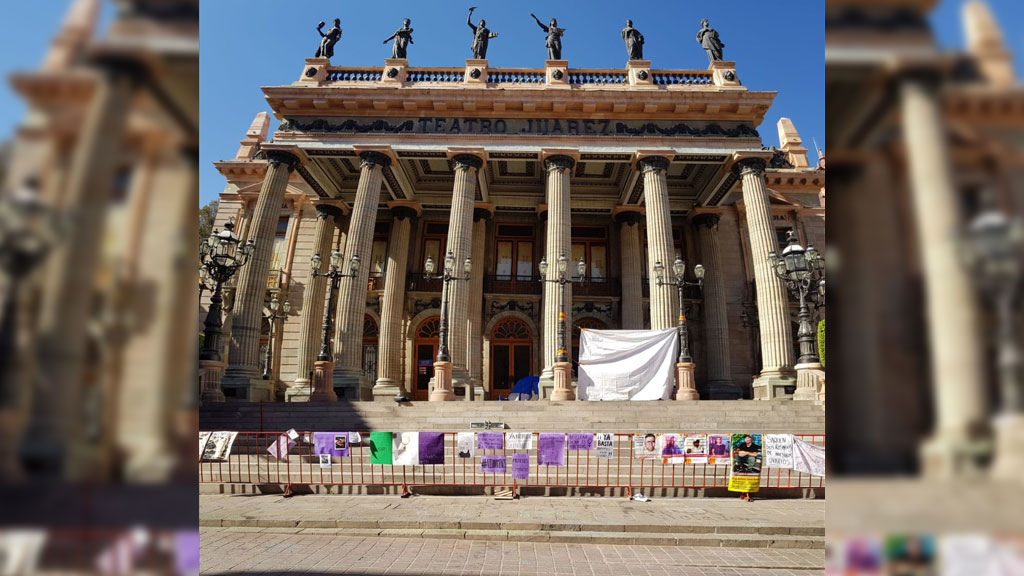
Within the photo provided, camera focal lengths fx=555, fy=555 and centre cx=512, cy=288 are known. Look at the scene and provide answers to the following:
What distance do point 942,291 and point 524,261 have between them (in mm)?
23884

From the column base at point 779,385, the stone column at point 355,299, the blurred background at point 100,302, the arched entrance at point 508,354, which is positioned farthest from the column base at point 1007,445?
the arched entrance at point 508,354

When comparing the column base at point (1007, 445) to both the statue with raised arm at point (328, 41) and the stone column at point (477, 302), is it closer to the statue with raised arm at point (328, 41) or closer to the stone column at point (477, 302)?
the stone column at point (477, 302)

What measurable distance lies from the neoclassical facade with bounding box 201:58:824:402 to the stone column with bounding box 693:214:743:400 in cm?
7

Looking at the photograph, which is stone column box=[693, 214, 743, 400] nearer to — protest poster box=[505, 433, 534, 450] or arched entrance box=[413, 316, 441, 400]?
arched entrance box=[413, 316, 441, 400]

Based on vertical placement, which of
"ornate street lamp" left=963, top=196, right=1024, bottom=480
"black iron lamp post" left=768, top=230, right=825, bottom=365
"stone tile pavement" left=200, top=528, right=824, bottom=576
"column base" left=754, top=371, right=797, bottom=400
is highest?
"black iron lamp post" left=768, top=230, right=825, bottom=365

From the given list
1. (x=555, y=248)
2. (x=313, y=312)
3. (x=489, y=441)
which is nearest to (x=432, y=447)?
(x=489, y=441)

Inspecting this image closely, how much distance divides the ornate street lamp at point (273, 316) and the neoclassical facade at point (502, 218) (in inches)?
9.1

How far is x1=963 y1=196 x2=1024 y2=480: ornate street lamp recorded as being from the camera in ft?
1.40

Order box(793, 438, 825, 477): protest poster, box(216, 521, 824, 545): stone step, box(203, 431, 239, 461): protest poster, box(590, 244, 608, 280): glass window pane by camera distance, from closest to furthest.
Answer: box(216, 521, 824, 545): stone step → box(793, 438, 825, 477): protest poster → box(203, 431, 239, 461): protest poster → box(590, 244, 608, 280): glass window pane

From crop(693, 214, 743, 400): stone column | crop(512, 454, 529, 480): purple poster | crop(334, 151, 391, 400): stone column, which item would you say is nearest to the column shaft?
crop(334, 151, 391, 400): stone column

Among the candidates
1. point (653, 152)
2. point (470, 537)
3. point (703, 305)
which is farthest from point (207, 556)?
point (703, 305)

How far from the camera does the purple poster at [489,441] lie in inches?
385

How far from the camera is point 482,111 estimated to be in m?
20.4

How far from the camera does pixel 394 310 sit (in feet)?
70.2
